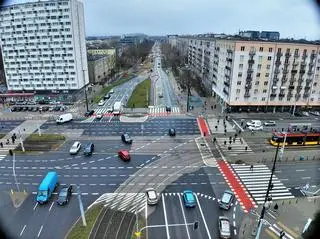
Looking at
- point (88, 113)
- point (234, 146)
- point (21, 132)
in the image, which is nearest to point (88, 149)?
point (21, 132)

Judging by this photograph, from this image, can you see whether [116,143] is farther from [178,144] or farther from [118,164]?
[178,144]

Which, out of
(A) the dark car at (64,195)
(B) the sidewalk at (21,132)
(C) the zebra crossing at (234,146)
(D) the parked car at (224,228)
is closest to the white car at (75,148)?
(B) the sidewalk at (21,132)

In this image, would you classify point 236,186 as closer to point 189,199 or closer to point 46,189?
point 189,199

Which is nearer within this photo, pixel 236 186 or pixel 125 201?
pixel 125 201

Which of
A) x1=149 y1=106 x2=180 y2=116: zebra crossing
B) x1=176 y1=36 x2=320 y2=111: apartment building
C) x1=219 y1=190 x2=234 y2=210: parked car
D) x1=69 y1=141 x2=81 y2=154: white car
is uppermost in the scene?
x1=176 y1=36 x2=320 y2=111: apartment building

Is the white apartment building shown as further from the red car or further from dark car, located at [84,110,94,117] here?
the red car

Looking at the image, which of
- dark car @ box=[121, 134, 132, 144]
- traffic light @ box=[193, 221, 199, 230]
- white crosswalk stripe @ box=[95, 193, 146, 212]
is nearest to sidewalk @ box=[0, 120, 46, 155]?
dark car @ box=[121, 134, 132, 144]

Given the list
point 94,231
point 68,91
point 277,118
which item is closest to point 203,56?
point 277,118
